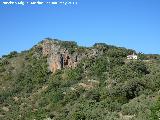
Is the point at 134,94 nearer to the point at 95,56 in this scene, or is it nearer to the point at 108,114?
the point at 108,114

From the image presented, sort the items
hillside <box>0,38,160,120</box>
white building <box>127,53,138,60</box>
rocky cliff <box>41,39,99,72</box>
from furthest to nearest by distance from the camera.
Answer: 1. white building <box>127,53,138,60</box>
2. rocky cliff <box>41,39,99,72</box>
3. hillside <box>0,38,160,120</box>

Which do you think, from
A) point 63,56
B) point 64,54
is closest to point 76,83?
point 63,56

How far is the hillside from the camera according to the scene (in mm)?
60250

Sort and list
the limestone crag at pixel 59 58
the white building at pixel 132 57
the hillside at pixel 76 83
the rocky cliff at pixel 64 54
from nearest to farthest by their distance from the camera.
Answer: the hillside at pixel 76 83
the limestone crag at pixel 59 58
the rocky cliff at pixel 64 54
the white building at pixel 132 57

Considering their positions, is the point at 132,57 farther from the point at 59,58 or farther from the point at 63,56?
the point at 59,58

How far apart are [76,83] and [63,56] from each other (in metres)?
7.94

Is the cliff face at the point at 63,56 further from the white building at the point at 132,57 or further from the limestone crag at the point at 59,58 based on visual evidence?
the white building at the point at 132,57

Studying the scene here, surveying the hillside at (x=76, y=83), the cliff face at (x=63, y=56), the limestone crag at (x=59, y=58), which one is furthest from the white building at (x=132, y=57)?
the limestone crag at (x=59, y=58)

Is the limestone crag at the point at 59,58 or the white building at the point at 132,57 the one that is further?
the white building at the point at 132,57

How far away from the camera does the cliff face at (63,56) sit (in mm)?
82125

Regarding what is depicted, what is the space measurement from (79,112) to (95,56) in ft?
86.2

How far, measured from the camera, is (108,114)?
56656 mm

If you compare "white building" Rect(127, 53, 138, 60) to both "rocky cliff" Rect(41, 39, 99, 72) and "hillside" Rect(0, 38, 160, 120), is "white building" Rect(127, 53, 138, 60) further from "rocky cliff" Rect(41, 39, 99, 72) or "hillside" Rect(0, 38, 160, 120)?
"rocky cliff" Rect(41, 39, 99, 72)

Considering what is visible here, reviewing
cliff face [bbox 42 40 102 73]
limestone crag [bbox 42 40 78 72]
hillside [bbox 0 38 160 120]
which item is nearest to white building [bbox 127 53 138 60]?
hillside [bbox 0 38 160 120]
